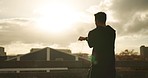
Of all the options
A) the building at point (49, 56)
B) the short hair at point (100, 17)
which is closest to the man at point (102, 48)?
the short hair at point (100, 17)

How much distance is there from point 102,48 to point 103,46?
1.8 inches

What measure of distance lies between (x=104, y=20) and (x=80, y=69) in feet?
10.4

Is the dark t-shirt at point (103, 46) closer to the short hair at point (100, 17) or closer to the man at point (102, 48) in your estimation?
→ the man at point (102, 48)

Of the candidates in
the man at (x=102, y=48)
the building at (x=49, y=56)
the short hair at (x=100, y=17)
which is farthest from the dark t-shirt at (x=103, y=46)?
the building at (x=49, y=56)

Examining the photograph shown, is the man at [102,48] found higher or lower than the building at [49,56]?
lower

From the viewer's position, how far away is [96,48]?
5109 mm

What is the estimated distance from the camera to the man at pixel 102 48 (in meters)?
5.06

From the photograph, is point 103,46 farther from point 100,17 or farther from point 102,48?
point 100,17

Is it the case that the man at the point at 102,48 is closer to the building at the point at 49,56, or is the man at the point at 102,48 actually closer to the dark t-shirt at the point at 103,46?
the dark t-shirt at the point at 103,46

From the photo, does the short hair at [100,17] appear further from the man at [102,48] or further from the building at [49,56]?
the building at [49,56]

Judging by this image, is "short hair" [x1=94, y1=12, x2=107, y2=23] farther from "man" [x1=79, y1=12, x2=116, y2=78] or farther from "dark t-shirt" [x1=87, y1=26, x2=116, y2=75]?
"dark t-shirt" [x1=87, y1=26, x2=116, y2=75]

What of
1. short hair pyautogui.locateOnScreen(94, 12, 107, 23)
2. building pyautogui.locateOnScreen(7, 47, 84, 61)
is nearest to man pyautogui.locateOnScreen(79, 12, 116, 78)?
short hair pyautogui.locateOnScreen(94, 12, 107, 23)

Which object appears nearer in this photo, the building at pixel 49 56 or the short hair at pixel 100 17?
the short hair at pixel 100 17

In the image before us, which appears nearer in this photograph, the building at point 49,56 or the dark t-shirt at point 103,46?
the dark t-shirt at point 103,46
